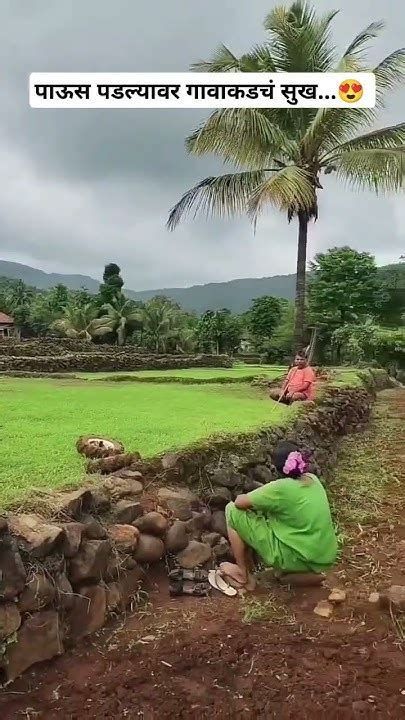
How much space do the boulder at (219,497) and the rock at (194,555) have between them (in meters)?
0.64

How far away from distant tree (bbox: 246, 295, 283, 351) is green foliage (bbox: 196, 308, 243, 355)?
1.58 metres

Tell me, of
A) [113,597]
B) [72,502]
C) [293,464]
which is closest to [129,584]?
[113,597]

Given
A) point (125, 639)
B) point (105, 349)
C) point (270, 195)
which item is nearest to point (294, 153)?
point (270, 195)

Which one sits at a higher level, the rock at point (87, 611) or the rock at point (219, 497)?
the rock at point (219, 497)

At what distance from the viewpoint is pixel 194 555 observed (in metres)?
4.73

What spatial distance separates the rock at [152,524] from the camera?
453cm

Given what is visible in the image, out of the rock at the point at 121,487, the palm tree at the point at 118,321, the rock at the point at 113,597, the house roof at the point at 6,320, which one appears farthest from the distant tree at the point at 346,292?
the rock at the point at 113,597

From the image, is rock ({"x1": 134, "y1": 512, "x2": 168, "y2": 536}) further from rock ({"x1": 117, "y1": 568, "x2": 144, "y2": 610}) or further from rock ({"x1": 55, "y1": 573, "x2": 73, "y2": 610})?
rock ({"x1": 55, "y1": 573, "x2": 73, "y2": 610})

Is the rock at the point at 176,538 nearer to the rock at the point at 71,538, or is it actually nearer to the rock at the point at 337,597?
the rock at the point at 71,538

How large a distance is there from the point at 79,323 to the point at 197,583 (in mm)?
36642

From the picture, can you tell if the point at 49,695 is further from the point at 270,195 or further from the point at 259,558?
the point at 270,195

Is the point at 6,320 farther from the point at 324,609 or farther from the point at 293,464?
the point at 324,609

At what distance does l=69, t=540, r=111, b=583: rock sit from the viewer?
12.7 ft

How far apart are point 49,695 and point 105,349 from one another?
1185 inches
